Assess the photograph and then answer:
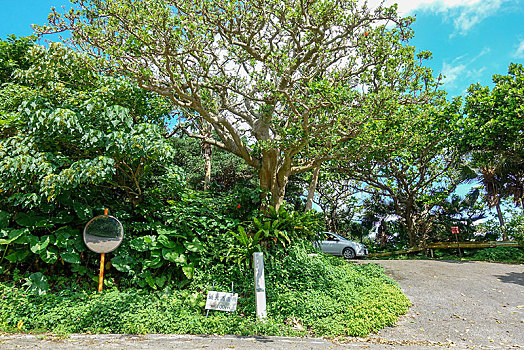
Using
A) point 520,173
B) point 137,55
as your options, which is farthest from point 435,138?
point 137,55

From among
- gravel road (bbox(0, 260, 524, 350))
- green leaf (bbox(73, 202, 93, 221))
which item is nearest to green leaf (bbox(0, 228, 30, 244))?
green leaf (bbox(73, 202, 93, 221))

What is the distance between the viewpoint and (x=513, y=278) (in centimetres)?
941

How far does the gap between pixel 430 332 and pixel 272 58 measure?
266 inches

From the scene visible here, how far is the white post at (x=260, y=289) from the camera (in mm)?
6348

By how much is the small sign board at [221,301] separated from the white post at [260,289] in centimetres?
45

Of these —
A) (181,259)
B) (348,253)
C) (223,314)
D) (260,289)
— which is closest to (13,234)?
(181,259)

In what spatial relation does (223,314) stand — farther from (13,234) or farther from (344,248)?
(344,248)

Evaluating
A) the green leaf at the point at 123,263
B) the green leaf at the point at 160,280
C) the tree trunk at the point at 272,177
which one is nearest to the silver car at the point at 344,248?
the tree trunk at the point at 272,177

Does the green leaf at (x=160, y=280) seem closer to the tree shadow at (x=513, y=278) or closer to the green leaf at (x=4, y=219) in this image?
the green leaf at (x=4, y=219)

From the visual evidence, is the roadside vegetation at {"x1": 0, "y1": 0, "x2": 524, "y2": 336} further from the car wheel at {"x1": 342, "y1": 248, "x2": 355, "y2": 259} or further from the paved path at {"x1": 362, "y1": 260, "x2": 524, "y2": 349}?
the car wheel at {"x1": 342, "y1": 248, "x2": 355, "y2": 259}

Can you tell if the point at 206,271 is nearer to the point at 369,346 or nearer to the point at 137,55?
the point at 369,346

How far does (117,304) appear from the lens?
19.8 feet

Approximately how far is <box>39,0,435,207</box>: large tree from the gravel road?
4.14 m

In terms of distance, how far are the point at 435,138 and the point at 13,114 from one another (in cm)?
1392
